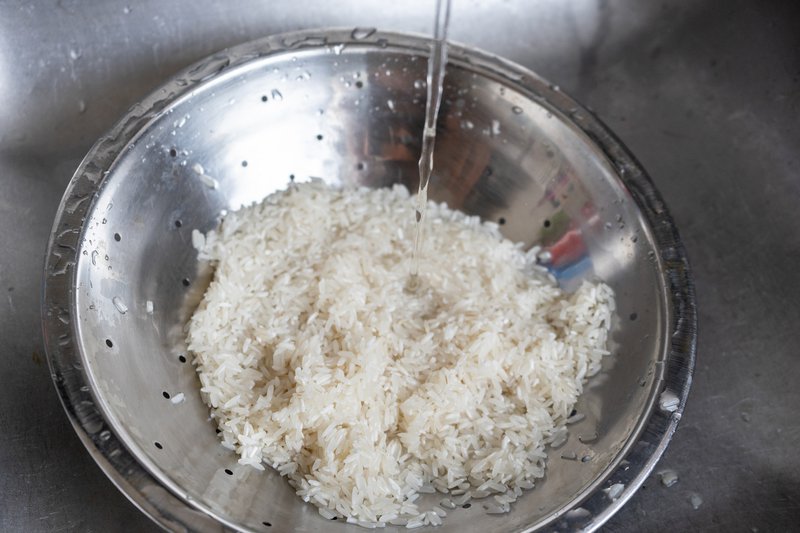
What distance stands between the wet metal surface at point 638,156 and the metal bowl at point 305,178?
0.80ft

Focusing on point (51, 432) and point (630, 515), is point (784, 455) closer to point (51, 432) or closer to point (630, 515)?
point (630, 515)

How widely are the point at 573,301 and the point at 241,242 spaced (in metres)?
0.72

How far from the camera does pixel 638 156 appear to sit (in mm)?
1979

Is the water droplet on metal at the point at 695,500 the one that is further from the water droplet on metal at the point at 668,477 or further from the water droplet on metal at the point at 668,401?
the water droplet on metal at the point at 668,401

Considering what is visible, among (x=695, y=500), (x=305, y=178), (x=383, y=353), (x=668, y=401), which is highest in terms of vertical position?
(x=305, y=178)

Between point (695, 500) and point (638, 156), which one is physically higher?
point (638, 156)

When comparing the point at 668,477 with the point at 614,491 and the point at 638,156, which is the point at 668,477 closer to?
the point at 614,491

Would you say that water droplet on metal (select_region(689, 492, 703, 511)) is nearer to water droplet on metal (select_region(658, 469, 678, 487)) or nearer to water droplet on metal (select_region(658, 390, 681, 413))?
water droplet on metal (select_region(658, 469, 678, 487))

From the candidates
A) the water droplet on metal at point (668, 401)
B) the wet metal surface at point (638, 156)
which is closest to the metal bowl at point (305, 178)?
the water droplet on metal at point (668, 401)

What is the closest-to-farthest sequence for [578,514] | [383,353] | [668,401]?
[578,514], [668,401], [383,353]

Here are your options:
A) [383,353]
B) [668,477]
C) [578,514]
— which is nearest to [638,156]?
[668,477]

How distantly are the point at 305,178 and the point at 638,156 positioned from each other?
2.98ft

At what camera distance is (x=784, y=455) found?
151cm

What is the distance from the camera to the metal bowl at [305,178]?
1.19 meters
